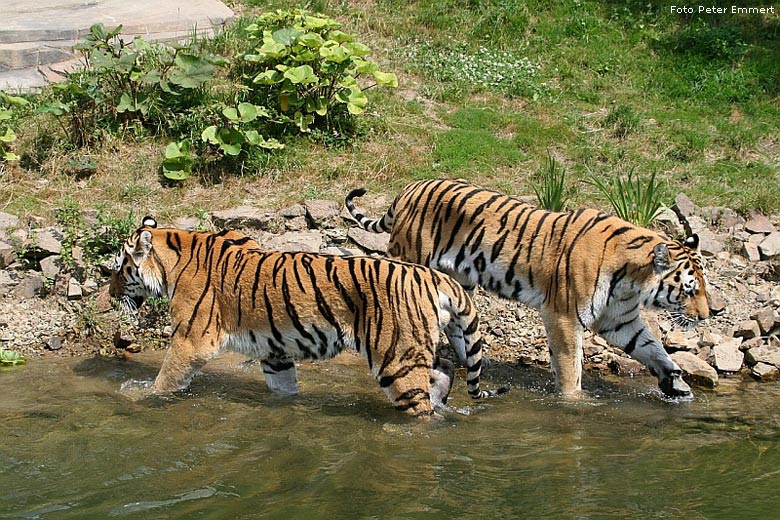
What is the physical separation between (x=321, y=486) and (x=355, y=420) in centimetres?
112

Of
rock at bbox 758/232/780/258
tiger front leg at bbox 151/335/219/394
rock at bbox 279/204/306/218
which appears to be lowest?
tiger front leg at bbox 151/335/219/394

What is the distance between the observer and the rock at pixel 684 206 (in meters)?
9.34

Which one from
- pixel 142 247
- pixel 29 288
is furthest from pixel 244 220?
pixel 142 247

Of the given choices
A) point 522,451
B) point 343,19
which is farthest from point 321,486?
point 343,19

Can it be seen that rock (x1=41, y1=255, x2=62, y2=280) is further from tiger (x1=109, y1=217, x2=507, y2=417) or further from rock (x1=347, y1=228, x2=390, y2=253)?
rock (x1=347, y1=228, x2=390, y2=253)

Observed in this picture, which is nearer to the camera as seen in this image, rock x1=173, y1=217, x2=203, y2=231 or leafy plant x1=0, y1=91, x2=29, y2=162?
rock x1=173, y1=217, x2=203, y2=231

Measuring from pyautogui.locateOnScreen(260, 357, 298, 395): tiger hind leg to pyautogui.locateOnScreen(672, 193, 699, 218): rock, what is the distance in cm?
422

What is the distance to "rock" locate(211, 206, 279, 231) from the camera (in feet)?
29.8

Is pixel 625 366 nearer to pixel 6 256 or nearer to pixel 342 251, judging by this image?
pixel 342 251

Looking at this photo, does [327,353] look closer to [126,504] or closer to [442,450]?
[442,450]

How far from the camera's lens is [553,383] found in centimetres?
751

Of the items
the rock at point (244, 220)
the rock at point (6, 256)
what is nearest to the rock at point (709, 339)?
the rock at point (244, 220)

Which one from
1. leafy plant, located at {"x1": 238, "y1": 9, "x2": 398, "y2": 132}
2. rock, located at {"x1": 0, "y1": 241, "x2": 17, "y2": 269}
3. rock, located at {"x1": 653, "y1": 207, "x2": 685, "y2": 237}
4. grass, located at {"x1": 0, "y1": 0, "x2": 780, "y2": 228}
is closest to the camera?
rock, located at {"x1": 0, "y1": 241, "x2": 17, "y2": 269}

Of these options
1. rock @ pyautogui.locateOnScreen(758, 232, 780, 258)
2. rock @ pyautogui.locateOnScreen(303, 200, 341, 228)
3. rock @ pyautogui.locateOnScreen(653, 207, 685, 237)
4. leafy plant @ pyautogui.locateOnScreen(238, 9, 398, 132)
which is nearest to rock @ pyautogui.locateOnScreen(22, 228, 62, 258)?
rock @ pyautogui.locateOnScreen(303, 200, 341, 228)
